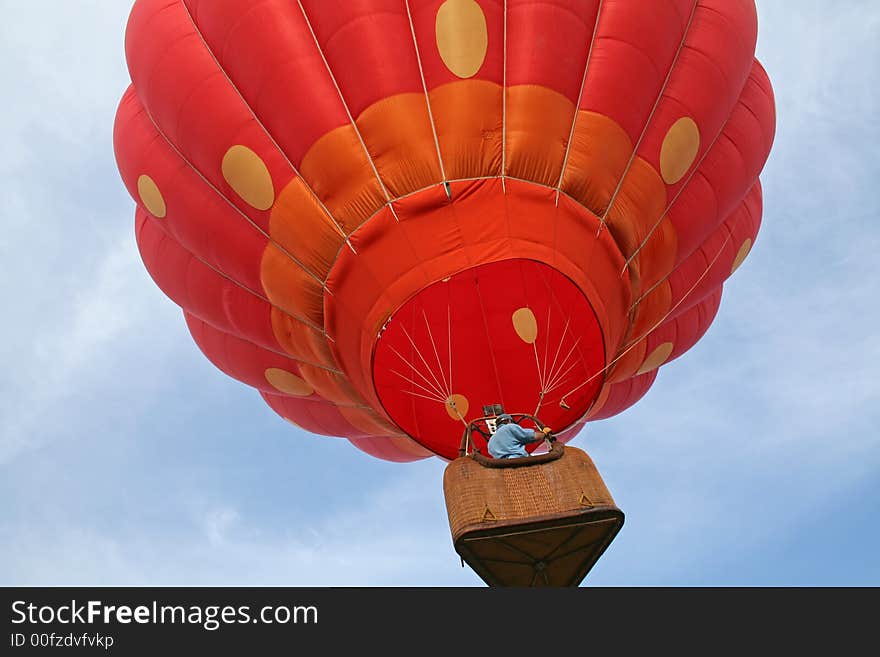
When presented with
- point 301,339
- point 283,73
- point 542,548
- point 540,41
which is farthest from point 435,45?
point 542,548

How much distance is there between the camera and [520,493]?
164 inches

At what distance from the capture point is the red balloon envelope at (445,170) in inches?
205

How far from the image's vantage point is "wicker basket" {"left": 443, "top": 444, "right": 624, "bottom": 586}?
160 inches

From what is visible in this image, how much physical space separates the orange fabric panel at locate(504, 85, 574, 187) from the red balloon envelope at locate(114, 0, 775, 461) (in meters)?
0.01

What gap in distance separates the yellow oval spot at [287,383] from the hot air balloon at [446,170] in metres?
0.81

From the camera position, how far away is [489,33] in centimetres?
523

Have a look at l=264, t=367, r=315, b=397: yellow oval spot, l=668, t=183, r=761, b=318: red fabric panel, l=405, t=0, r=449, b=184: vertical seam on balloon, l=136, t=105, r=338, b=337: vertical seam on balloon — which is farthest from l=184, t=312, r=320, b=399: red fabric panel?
l=668, t=183, r=761, b=318: red fabric panel

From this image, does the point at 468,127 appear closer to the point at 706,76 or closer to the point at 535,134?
the point at 535,134

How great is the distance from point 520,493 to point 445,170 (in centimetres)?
207

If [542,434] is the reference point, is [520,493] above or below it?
below

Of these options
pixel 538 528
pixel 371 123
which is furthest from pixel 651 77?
pixel 538 528

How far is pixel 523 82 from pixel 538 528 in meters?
2.73

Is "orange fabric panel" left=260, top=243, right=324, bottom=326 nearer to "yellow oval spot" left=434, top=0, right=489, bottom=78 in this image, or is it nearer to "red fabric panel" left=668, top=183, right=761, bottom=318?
"yellow oval spot" left=434, top=0, right=489, bottom=78

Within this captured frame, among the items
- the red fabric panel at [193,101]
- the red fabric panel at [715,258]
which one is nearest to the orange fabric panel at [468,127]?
the red fabric panel at [193,101]
